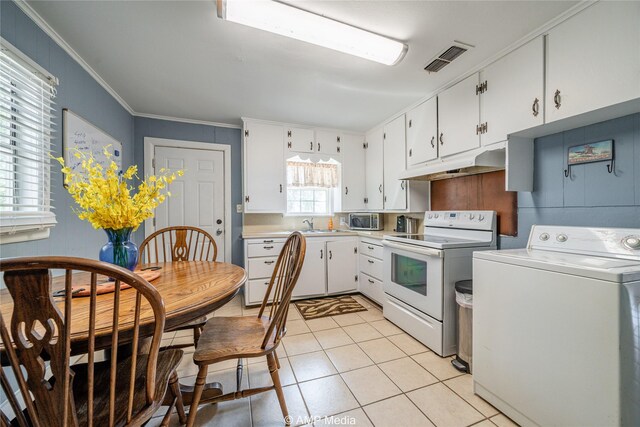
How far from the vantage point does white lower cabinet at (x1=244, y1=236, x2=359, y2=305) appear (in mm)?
3000

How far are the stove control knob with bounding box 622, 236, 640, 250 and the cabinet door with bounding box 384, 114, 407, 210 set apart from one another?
1789 millimetres

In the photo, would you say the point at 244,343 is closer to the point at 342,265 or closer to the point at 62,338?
the point at 62,338

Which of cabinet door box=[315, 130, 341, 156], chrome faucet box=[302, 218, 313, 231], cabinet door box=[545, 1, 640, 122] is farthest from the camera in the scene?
chrome faucet box=[302, 218, 313, 231]

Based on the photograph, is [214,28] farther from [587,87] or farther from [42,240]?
[587,87]

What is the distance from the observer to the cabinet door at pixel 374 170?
344 centimetres

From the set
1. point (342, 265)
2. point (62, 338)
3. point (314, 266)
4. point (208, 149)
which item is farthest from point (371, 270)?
point (62, 338)

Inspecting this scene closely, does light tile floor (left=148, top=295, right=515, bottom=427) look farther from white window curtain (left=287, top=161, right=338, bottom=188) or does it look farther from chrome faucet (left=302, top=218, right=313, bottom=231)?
white window curtain (left=287, top=161, right=338, bottom=188)

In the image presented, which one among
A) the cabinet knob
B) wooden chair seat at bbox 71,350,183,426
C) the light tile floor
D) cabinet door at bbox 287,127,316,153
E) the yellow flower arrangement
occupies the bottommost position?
the light tile floor

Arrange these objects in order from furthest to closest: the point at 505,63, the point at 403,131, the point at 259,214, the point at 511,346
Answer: the point at 259,214
the point at 403,131
the point at 505,63
the point at 511,346

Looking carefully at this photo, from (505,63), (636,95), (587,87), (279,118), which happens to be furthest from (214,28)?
(636,95)

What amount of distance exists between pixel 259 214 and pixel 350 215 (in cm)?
133

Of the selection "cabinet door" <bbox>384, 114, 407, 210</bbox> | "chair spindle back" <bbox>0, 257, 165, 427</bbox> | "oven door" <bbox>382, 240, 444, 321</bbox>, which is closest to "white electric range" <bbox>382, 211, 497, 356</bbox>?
"oven door" <bbox>382, 240, 444, 321</bbox>

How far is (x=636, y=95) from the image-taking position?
1241 millimetres

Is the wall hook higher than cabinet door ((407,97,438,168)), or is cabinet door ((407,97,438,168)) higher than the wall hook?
cabinet door ((407,97,438,168))
